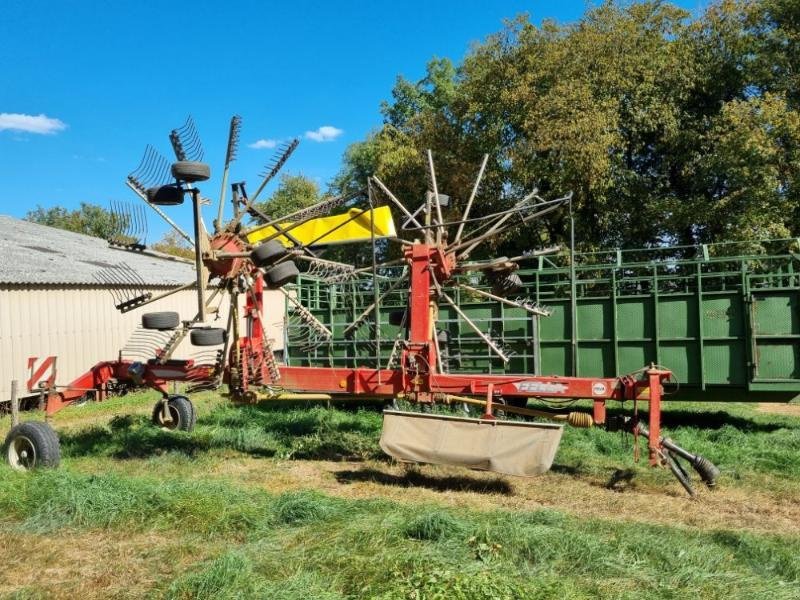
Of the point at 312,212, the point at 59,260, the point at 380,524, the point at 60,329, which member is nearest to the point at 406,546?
the point at 380,524

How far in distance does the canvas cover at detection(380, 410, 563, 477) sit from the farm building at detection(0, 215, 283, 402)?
594 centimetres

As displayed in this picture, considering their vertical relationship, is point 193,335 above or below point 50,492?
above

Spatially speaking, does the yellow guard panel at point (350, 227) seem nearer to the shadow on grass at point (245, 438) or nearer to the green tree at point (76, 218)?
the shadow on grass at point (245, 438)

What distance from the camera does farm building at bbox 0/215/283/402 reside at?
580 inches

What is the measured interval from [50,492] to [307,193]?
41845 mm

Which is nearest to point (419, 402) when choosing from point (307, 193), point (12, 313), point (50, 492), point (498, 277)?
point (498, 277)

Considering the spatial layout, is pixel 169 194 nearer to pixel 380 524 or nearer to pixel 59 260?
pixel 380 524

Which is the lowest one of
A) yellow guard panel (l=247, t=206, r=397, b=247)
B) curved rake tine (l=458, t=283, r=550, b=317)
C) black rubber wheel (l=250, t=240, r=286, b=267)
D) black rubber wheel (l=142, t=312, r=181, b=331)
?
black rubber wheel (l=142, t=312, r=181, b=331)

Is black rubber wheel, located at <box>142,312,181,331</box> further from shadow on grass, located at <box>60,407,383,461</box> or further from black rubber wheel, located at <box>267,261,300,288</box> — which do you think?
shadow on grass, located at <box>60,407,383,461</box>

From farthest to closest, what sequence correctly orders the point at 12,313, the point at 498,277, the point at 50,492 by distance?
the point at 12,313 → the point at 498,277 → the point at 50,492

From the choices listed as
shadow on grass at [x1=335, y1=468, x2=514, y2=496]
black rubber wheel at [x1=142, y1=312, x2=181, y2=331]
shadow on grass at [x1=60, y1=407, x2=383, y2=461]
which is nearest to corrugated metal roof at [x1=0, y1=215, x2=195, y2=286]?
shadow on grass at [x1=60, y1=407, x2=383, y2=461]

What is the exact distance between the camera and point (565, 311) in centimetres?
1123

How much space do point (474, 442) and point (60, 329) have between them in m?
12.8

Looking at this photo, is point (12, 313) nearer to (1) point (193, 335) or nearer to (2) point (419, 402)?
(1) point (193, 335)
